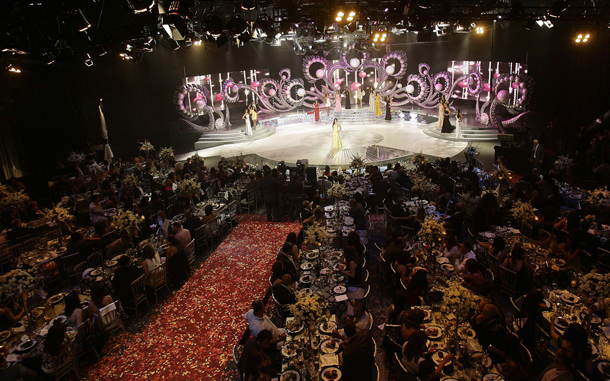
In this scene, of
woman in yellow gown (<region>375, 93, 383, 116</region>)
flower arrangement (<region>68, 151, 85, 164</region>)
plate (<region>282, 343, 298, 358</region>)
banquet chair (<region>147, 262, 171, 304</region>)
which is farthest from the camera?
woman in yellow gown (<region>375, 93, 383, 116</region>)

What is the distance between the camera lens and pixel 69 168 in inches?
535

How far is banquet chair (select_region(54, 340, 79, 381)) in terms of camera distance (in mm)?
5016

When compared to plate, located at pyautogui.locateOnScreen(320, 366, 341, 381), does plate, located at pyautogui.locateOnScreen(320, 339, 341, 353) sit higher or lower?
higher

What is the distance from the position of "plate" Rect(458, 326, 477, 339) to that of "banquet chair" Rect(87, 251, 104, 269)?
650cm

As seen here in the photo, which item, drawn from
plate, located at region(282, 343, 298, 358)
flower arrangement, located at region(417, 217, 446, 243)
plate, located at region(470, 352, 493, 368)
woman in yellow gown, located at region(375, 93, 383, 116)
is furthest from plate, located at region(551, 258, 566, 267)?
woman in yellow gown, located at region(375, 93, 383, 116)

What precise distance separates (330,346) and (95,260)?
17.4ft

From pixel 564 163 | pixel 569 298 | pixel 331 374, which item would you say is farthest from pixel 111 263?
pixel 564 163

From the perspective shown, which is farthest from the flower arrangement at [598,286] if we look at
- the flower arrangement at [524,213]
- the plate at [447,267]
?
the flower arrangement at [524,213]

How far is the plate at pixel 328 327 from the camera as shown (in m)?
5.04

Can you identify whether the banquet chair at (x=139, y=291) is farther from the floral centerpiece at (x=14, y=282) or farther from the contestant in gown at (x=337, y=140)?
the contestant in gown at (x=337, y=140)

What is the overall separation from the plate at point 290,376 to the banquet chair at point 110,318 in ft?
10.2

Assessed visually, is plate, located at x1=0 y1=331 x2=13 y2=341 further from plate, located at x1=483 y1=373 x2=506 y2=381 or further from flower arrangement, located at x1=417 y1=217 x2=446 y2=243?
flower arrangement, located at x1=417 y1=217 x2=446 y2=243

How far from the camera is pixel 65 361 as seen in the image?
5.10 m

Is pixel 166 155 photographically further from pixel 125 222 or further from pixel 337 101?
pixel 337 101
